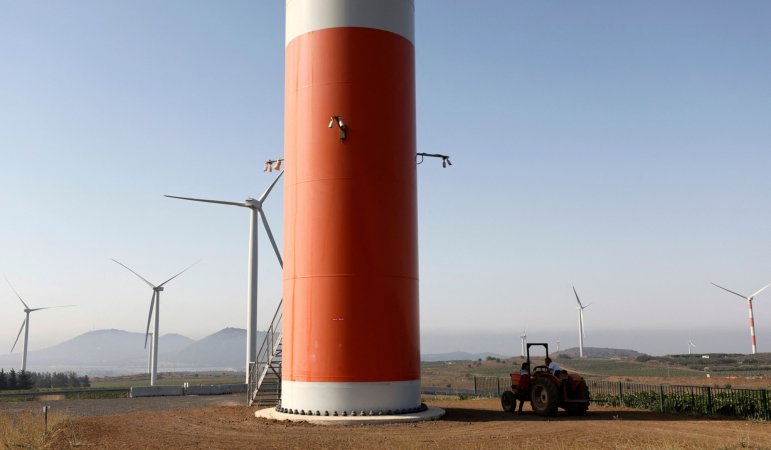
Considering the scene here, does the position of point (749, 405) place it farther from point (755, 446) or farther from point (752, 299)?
point (752, 299)

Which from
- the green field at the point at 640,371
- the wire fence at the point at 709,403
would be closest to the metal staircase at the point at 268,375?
the wire fence at the point at 709,403

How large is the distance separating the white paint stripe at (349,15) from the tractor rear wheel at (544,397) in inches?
470

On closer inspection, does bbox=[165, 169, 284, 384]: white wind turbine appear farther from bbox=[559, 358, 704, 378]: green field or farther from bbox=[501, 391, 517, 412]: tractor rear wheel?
bbox=[559, 358, 704, 378]: green field

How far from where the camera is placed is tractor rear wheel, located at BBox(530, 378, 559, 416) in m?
21.7

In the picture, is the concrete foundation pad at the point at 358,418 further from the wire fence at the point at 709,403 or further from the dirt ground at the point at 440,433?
the wire fence at the point at 709,403

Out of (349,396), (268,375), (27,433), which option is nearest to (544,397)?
(349,396)

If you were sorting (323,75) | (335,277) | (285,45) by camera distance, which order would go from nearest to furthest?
(335,277)
(323,75)
(285,45)

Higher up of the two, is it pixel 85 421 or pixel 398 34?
pixel 398 34

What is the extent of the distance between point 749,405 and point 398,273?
13.1 meters

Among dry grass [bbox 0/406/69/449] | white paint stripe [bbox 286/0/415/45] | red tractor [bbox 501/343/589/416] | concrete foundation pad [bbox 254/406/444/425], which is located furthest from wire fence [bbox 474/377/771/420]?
dry grass [bbox 0/406/69/449]

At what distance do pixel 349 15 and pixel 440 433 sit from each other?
41.3ft

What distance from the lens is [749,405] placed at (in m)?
23.6

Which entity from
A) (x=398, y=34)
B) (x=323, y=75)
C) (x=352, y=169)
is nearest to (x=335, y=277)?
(x=352, y=169)

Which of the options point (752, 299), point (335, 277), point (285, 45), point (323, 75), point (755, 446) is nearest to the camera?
point (755, 446)
